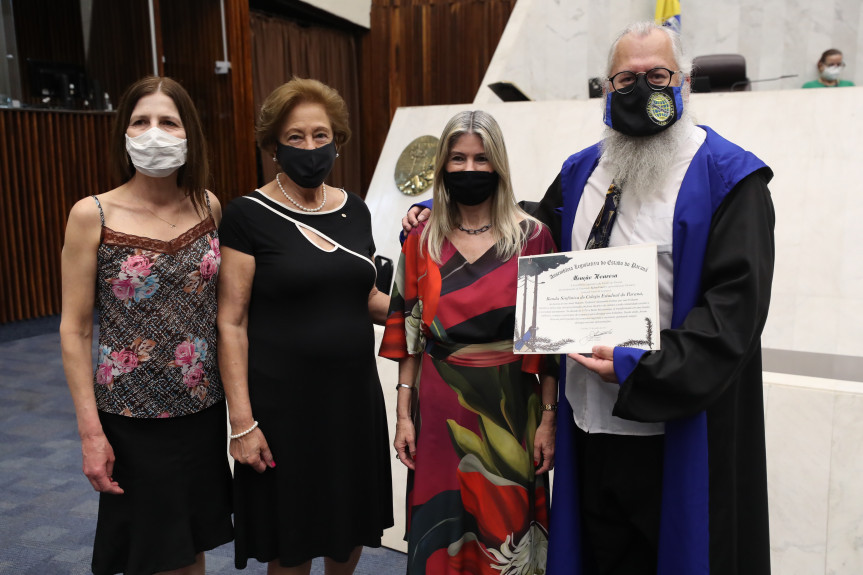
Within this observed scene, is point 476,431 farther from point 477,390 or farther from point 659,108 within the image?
point 659,108

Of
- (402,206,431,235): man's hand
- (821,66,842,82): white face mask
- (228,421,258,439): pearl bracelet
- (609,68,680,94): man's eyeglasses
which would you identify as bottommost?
(228,421,258,439): pearl bracelet

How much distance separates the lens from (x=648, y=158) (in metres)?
1.58

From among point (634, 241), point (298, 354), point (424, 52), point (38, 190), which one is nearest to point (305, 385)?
point (298, 354)

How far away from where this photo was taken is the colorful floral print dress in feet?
5.66

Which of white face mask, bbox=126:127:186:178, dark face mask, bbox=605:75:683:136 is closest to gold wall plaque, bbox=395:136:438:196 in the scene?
white face mask, bbox=126:127:186:178

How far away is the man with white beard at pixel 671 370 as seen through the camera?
1.43 m

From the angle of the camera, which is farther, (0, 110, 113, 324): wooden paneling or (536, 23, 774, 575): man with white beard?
(0, 110, 113, 324): wooden paneling

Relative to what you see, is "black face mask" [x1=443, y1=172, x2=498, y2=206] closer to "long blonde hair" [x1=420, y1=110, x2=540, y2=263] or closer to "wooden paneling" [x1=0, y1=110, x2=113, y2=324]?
"long blonde hair" [x1=420, y1=110, x2=540, y2=263]

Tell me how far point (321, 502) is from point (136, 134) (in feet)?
3.60

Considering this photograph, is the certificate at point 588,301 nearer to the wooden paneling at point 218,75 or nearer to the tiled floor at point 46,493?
the tiled floor at point 46,493

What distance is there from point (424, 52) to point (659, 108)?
319 inches

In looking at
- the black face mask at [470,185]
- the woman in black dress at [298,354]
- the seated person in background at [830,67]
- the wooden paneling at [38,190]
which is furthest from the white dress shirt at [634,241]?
the wooden paneling at [38,190]

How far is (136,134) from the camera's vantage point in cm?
171

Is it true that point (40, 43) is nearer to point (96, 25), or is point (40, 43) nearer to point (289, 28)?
point (96, 25)
